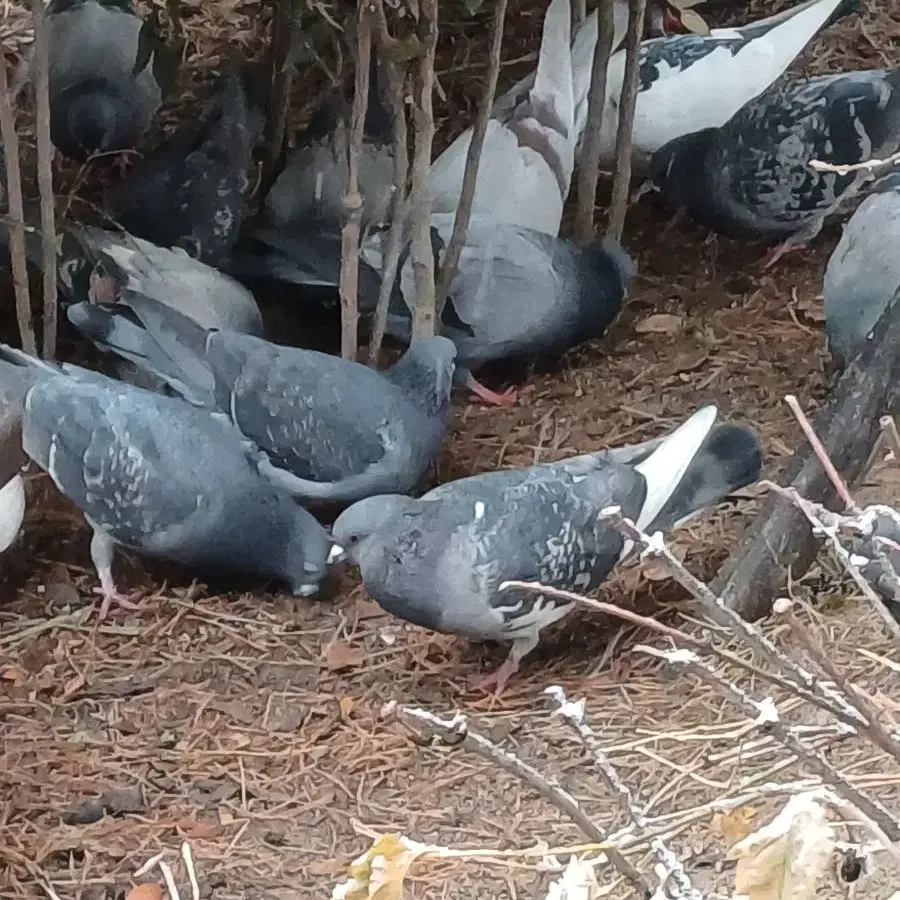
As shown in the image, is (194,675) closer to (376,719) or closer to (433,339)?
(376,719)

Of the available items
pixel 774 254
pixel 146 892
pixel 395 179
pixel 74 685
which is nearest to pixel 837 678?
pixel 146 892

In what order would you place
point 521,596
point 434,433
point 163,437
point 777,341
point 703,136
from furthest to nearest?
point 703,136
point 777,341
point 434,433
point 163,437
point 521,596

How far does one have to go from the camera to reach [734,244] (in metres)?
3.50

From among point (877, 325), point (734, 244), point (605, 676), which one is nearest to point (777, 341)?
Result: point (734, 244)

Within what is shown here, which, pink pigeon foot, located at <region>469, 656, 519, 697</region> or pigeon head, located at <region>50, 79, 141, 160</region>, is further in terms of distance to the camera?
pigeon head, located at <region>50, 79, 141, 160</region>

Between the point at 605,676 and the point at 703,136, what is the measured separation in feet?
5.46

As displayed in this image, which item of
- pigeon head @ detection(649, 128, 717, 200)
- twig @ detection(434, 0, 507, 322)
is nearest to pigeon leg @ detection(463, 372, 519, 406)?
twig @ detection(434, 0, 507, 322)

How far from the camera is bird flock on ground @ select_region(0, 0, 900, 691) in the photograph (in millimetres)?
2287

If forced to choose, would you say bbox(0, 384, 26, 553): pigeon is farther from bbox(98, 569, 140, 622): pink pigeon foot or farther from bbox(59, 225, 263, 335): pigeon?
bbox(59, 225, 263, 335): pigeon

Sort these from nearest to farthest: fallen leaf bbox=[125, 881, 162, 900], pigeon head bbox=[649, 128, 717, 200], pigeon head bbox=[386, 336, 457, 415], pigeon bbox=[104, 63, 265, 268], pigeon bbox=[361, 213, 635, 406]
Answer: fallen leaf bbox=[125, 881, 162, 900] < pigeon head bbox=[386, 336, 457, 415] < pigeon bbox=[361, 213, 635, 406] < pigeon bbox=[104, 63, 265, 268] < pigeon head bbox=[649, 128, 717, 200]

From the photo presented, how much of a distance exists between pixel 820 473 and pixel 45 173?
1.58 metres

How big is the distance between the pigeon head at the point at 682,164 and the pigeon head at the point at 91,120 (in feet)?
4.69

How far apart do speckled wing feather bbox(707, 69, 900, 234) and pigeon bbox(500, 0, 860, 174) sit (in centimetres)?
Result: 13

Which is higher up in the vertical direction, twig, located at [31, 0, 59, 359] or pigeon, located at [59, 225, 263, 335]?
twig, located at [31, 0, 59, 359]
